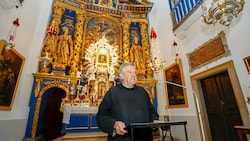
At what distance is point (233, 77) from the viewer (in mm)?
2900

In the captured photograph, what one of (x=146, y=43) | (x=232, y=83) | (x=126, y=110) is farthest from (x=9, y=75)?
(x=146, y=43)

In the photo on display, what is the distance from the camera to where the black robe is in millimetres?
1189

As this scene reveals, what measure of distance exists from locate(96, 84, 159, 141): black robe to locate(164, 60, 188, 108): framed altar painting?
351cm

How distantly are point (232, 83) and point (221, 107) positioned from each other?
829mm

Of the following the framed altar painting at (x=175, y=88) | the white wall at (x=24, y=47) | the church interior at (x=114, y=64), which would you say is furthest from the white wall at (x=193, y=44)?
the white wall at (x=24, y=47)

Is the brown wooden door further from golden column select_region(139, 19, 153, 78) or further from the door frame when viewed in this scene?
golden column select_region(139, 19, 153, 78)

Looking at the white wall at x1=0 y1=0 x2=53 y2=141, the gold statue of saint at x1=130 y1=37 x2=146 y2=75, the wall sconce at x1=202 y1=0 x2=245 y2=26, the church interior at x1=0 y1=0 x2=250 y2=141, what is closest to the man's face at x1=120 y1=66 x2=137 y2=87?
the church interior at x1=0 y1=0 x2=250 y2=141

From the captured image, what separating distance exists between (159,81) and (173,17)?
2.87 m

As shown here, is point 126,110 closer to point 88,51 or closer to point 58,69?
point 58,69

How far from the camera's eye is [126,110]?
4.18 ft

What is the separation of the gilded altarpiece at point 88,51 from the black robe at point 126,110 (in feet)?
11.6

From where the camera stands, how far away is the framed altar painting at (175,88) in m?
4.50

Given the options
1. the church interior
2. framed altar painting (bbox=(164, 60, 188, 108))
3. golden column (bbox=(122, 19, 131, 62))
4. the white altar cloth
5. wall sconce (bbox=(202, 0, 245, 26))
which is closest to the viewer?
wall sconce (bbox=(202, 0, 245, 26))

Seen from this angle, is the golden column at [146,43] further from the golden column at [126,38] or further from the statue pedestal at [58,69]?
the statue pedestal at [58,69]
